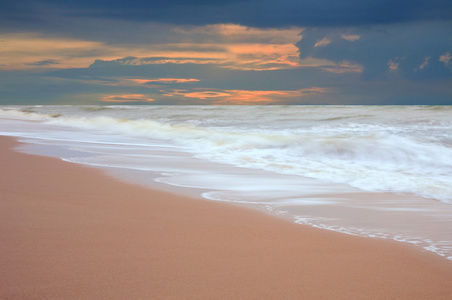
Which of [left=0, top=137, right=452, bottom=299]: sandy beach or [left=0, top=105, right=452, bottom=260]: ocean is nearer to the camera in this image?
[left=0, top=137, right=452, bottom=299]: sandy beach

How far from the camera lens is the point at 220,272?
278cm

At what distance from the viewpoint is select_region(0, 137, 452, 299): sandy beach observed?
8.33 feet

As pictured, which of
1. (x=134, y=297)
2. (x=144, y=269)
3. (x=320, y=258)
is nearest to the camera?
(x=134, y=297)

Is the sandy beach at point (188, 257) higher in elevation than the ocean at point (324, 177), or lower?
lower

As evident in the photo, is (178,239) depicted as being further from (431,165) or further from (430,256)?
(431,165)

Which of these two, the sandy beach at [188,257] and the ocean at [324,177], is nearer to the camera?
the sandy beach at [188,257]

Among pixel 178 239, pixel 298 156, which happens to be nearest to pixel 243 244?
pixel 178 239

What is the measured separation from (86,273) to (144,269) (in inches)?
12.6

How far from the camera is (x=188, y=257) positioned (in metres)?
3.02

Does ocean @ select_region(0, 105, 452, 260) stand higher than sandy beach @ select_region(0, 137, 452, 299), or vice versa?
ocean @ select_region(0, 105, 452, 260)

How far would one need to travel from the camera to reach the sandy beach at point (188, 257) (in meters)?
2.54

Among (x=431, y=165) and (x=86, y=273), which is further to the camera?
(x=431, y=165)

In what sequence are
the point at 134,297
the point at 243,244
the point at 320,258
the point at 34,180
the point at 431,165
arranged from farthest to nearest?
the point at 431,165, the point at 34,180, the point at 243,244, the point at 320,258, the point at 134,297

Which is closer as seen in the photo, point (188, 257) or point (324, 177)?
point (188, 257)
